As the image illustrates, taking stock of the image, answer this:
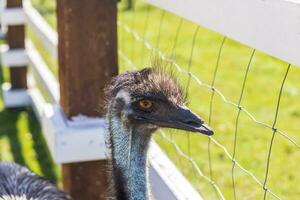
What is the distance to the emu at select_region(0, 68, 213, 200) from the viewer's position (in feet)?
8.93

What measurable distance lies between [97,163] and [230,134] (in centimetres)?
236

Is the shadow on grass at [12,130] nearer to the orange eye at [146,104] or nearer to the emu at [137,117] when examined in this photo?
the emu at [137,117]

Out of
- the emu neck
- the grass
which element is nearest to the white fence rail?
the emu neck

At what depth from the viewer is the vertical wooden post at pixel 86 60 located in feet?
11.4

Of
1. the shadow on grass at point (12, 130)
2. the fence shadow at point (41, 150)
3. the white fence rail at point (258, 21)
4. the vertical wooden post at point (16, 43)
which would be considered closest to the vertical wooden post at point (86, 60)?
the white fence rail at point (258, 21)

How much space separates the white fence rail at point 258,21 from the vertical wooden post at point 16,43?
382cm

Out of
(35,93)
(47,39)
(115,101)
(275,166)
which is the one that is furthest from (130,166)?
(35,93)

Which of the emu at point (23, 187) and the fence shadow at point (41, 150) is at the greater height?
the emu at point (23, 187)

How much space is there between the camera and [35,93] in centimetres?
638

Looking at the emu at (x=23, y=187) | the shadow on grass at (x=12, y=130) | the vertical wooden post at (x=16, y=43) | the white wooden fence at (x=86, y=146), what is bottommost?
the shadow on grass at (x=12, y=130)

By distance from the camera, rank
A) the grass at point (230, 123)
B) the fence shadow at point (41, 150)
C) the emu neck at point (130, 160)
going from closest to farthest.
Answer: the emu neck at point (130, 160) < the grass at point (230, 123) < the fence shadow at point (41, 150)

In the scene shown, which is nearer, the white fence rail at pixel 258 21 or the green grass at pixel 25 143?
the white fence rail at pixel 258 21

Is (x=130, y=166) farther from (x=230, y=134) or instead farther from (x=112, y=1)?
(x=230, y=134)

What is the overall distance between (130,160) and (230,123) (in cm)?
332
